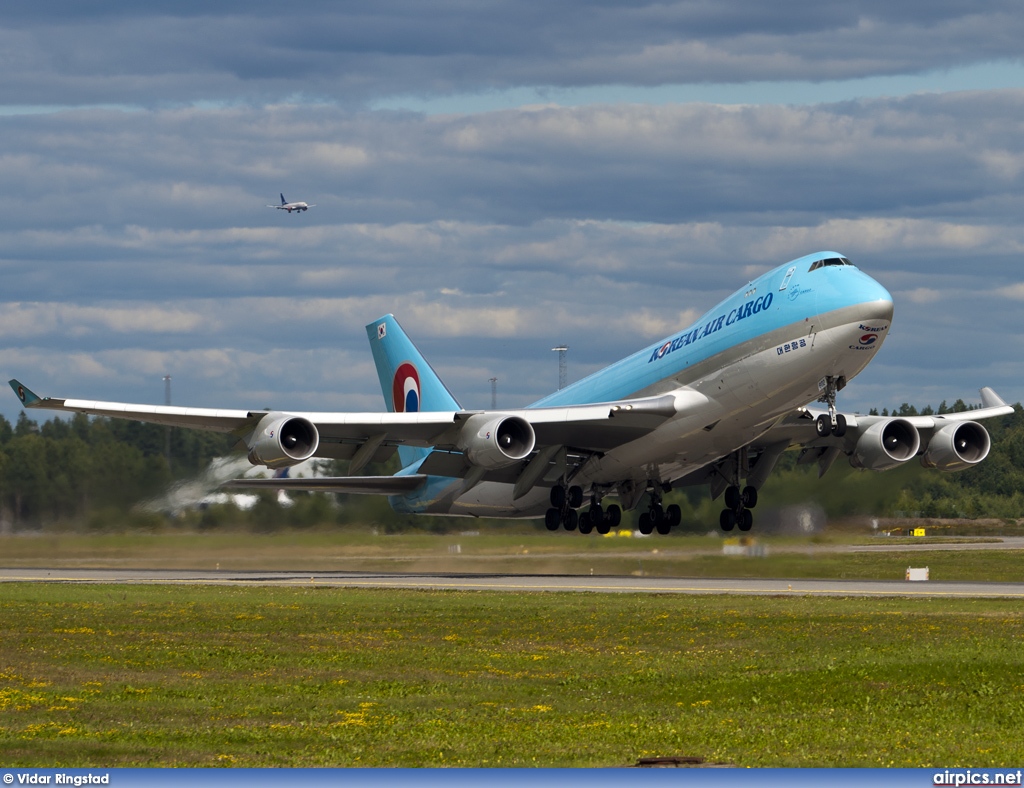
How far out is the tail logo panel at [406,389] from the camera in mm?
54719

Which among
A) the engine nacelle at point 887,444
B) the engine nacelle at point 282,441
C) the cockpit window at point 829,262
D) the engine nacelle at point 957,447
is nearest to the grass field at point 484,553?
the engine nacelle at point 887,444

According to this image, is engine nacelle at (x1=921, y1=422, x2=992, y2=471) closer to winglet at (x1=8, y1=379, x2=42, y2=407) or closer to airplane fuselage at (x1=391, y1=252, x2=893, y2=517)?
airplane fuselage at (x1=391, y1=252, x2=893, y2=517)

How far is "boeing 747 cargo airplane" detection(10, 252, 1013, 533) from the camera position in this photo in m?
34.8

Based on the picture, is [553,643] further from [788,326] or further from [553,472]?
[553,472]

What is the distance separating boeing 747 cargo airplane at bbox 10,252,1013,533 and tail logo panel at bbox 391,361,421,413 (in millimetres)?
3905

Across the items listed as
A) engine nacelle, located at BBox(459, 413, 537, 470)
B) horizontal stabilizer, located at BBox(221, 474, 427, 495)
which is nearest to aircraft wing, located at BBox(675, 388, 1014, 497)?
engine nacelle, located at BBox(459, 413, 537, 470)

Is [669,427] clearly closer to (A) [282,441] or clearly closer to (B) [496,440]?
(B) [496,440]

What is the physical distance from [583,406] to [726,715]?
2211cm

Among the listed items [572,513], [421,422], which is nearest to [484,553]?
[572,513]

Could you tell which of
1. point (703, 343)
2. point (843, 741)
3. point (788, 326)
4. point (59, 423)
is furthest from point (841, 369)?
point (59, 423)

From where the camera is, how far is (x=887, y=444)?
43.7 metres

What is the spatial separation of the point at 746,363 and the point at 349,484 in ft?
68.6

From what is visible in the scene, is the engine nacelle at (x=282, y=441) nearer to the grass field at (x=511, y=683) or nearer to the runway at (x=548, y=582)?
the grass field at (x=511, y=683)

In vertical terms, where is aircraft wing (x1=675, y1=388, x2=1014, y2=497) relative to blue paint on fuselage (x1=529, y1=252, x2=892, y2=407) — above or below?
below
